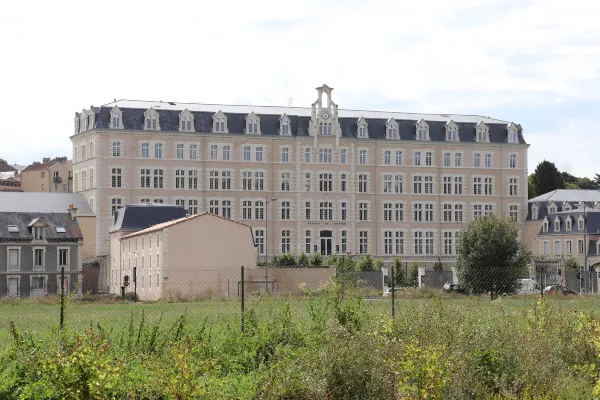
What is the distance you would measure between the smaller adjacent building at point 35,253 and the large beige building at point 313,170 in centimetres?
1672

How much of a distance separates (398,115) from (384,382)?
7337 cm

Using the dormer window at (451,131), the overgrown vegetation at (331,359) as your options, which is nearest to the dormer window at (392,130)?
the dormer window at (451,131)

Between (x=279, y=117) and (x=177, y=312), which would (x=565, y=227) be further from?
(x=177, y=312)

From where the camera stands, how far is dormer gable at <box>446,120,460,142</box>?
283 feet

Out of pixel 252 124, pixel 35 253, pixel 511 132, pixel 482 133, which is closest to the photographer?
pixel 35 253

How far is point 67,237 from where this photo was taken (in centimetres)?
5966

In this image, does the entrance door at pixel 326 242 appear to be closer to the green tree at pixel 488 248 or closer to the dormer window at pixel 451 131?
the dormer window at pixel 451 131

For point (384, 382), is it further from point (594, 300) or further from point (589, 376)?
point (594, 300)

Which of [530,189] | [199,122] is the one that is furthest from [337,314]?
[530,189]

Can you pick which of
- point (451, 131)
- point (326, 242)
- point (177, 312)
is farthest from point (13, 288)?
point (451, 131)

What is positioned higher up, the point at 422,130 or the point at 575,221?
the point at 422,130

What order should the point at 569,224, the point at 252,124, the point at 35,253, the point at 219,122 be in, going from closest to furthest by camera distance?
the point at 35,253, the point at 219,122, the point at 252,124, the point at 569,224

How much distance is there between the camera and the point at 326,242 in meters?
83.2

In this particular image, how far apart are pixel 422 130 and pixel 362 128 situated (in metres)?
5.13
